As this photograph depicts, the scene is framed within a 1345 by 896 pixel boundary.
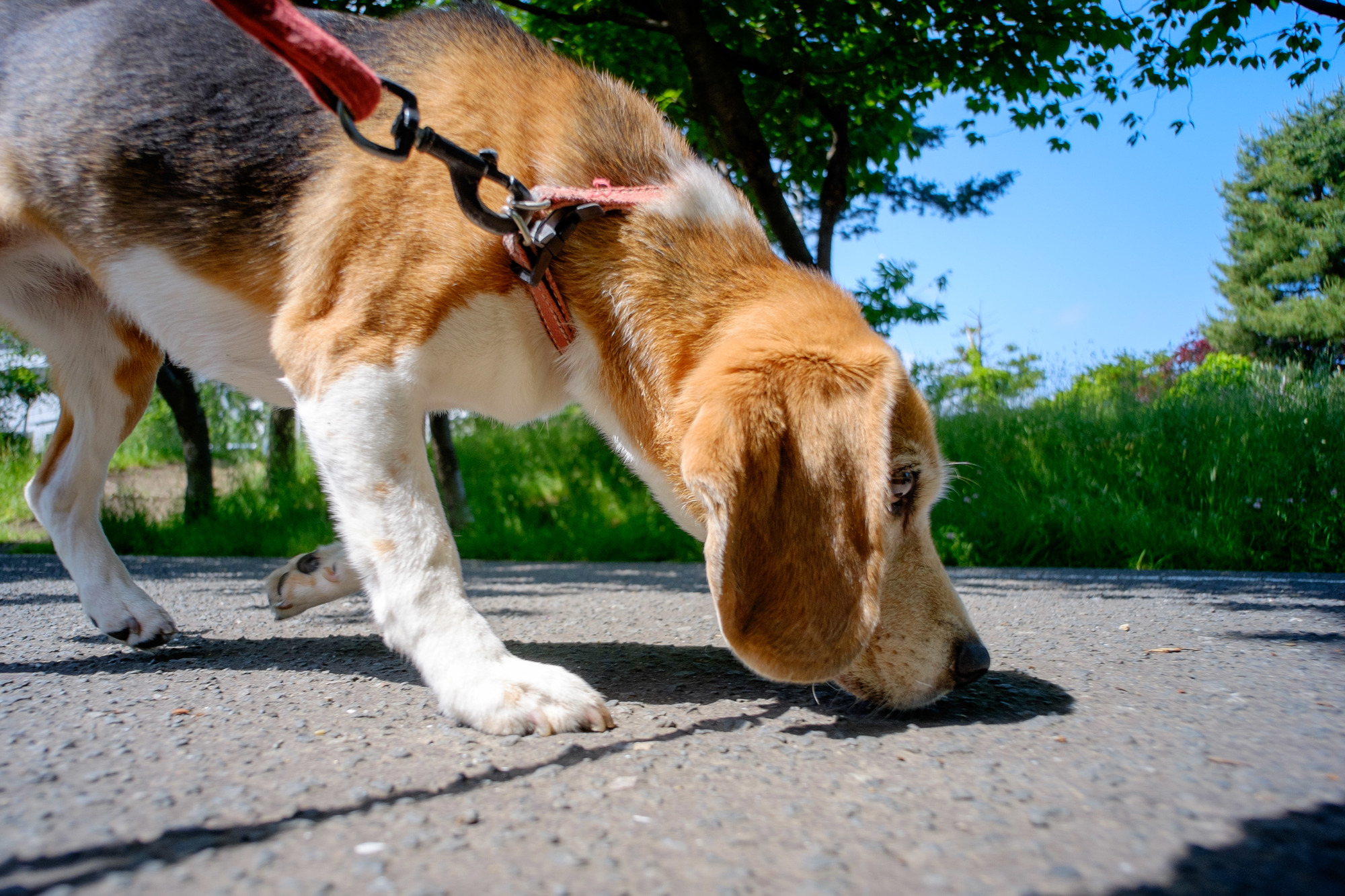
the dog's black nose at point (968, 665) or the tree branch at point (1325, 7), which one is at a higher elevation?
the tree branch at point (1325, 7)

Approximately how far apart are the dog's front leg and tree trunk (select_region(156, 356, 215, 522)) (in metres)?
9.05

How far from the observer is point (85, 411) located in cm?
303

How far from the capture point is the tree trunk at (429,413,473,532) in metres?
9.47

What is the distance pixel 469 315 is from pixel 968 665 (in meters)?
1.52

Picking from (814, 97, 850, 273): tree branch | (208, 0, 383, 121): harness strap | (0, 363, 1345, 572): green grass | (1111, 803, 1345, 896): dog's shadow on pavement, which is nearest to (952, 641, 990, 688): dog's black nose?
(1111, 803, 1345, 896): dog's shadow on pavement

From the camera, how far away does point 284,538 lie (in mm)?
8891

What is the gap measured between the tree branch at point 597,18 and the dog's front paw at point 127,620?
5.96 m

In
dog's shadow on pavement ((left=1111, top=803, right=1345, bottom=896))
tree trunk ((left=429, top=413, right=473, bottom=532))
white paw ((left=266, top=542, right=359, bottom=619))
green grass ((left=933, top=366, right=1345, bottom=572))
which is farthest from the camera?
tree trunk ((left=429, top=413, right=473, bottom=532))

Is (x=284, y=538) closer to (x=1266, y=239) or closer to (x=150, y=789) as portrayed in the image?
(x=150, y=789)

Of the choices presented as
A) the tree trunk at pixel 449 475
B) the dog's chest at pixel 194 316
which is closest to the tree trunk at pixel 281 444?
the tree trunk at pixel 449 475

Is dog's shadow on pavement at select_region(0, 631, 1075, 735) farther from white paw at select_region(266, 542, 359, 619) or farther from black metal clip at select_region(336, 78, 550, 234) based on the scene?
black metal clip at select_region(336, 78, 550, 234)

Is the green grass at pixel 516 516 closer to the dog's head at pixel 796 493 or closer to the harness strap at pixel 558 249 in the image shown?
the harness strap at pixel 558 249

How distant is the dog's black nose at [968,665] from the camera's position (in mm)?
1974

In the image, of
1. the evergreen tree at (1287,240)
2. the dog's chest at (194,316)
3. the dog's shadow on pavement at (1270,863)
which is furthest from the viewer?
the evergreen tree at (1287,240)
